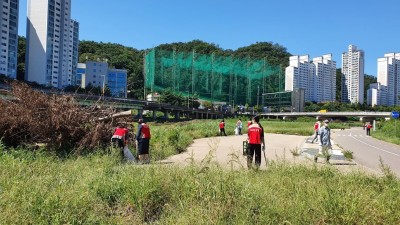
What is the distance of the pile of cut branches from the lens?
491 inches

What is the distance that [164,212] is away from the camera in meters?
5.53

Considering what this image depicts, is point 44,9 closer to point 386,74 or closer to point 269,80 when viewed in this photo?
point 269,80

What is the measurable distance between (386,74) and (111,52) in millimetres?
125524

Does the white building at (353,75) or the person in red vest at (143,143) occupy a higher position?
the white building at (353,75)

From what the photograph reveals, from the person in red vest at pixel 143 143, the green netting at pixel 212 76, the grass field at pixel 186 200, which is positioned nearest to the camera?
the grass field at pixel 186 200

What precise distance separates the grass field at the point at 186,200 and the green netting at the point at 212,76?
107627mm

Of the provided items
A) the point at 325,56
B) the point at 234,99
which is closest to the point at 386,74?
the point at 325,56

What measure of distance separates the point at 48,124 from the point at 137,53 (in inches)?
5762

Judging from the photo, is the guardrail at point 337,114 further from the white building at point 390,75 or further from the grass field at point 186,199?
the grass field at point 186,199

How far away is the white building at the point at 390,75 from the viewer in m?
172

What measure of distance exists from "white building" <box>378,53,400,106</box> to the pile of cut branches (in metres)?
183

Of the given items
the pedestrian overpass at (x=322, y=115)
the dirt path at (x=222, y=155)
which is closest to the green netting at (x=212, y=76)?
the pedestrian overpass at (x=322, y=115)

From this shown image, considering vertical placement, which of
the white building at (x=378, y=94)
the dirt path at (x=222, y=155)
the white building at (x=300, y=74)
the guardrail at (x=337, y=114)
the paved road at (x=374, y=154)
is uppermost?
the white building at (x=300, y=74)

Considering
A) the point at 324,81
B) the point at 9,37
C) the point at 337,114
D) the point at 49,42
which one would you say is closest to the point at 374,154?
the point at 337,114
